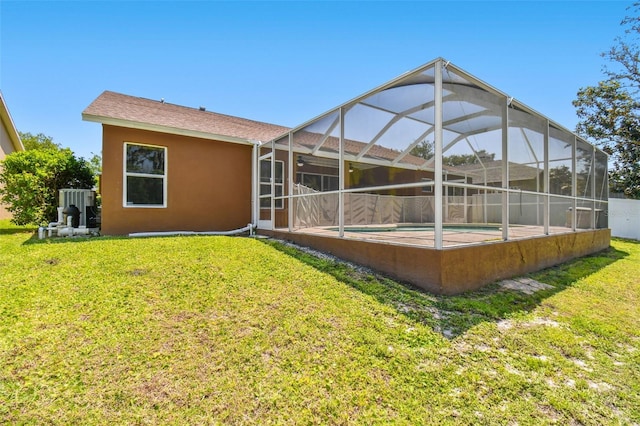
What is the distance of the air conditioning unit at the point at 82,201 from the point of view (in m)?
7.62

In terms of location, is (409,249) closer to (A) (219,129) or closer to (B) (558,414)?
(B) (558,414)

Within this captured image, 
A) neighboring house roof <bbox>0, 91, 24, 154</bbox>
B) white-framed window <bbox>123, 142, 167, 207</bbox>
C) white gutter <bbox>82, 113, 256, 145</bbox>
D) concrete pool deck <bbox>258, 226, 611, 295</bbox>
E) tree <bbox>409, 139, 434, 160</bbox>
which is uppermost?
neighboring house roof <bbox>0, 91, 24, 154</bbox>

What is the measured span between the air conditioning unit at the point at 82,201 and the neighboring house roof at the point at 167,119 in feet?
7.45

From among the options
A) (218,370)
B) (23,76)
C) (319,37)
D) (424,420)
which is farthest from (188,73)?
(424,420)

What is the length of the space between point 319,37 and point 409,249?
275 inches

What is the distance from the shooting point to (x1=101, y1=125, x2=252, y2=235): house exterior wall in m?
7.06

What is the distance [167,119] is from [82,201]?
3043mm

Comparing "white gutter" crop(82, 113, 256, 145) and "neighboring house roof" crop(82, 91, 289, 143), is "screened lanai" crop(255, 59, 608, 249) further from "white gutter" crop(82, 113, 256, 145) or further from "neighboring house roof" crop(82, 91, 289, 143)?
"neighboring house roof" crop(82, 91, 289, 143)

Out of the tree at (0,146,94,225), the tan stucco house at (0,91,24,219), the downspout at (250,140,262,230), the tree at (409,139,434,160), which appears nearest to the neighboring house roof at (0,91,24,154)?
the tan stucco house at (0,91,24,219)

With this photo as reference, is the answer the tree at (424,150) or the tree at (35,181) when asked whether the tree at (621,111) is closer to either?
the tree at (424,150)

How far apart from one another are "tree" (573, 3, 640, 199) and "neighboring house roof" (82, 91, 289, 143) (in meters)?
17.6

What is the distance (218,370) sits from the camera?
7.94 feet

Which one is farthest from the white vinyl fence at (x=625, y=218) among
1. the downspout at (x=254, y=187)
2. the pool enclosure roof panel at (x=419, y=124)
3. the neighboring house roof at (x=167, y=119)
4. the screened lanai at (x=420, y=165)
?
the downspout at (x=254, y=187)

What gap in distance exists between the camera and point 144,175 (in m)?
7.46
